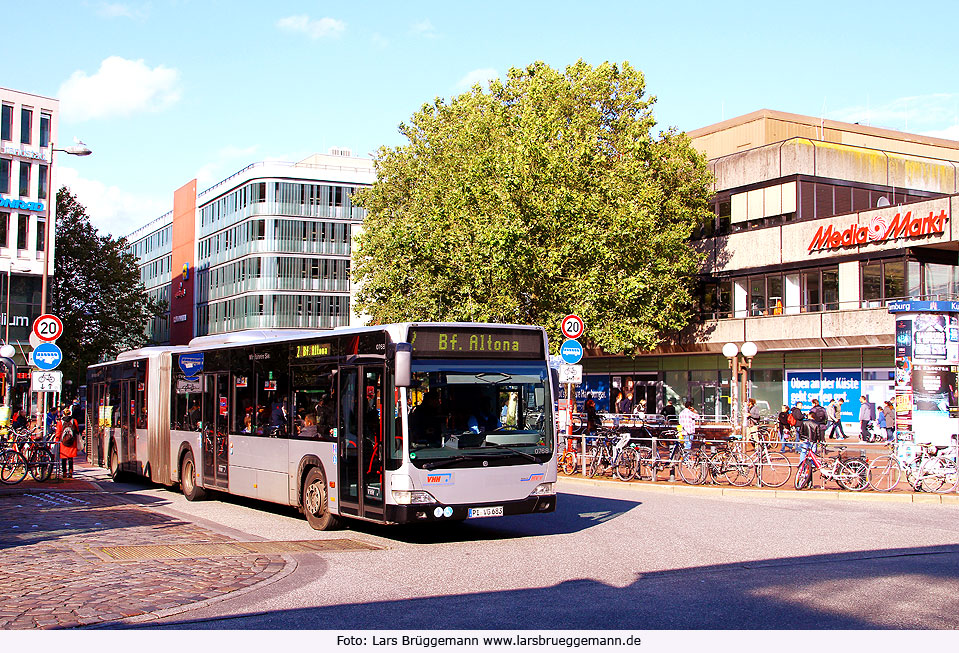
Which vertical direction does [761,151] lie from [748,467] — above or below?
above

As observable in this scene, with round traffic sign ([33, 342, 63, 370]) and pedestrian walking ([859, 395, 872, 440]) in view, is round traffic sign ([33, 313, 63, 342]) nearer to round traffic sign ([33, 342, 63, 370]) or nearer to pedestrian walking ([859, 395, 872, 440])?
round traffic sign ([33, 342, 63, 370])

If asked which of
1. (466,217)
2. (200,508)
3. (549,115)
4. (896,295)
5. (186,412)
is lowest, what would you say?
(200,508)

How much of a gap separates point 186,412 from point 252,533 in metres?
6.00

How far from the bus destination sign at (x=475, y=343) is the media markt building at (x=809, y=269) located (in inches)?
1043

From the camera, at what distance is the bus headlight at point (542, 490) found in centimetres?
1316

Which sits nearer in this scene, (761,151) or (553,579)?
Result: (553,579)

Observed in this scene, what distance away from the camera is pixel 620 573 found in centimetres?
1013

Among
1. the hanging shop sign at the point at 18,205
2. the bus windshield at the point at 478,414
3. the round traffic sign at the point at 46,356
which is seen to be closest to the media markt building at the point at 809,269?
the bus windshield at the point at 478,414

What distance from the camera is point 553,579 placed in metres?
9.74

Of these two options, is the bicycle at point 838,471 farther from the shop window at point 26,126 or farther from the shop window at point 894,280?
the shop window at point 26,126

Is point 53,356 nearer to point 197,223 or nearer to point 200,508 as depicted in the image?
point 200,508

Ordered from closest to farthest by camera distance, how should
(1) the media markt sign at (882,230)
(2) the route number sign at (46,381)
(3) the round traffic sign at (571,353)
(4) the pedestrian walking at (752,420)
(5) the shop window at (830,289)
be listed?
(2) the route number sign at (46,381)
(3) the round traffic sign at (571,353)
(4) the pedestrian walking at (752,420)
(1) the media markt sign at (882,230)
(5) the shop window at (830,289)
